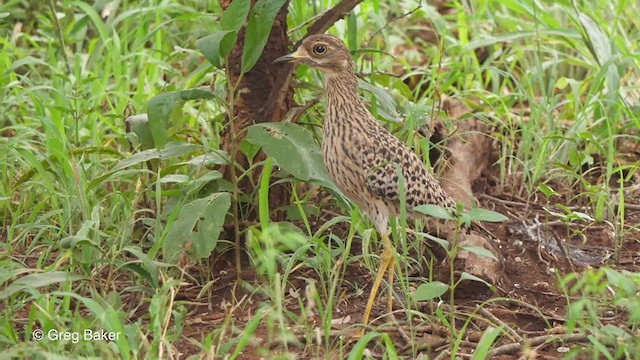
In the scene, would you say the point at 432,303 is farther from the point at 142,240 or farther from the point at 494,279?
the point at 142,240

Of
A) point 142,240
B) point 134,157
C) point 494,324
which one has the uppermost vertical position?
point 134,157

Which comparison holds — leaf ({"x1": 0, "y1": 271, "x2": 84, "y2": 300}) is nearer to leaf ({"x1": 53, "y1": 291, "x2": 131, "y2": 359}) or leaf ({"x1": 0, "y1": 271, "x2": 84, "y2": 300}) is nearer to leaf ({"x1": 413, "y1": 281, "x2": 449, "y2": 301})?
leaf ({"x1": 53, "y1": 291, "x2": 131, "y2": 359})

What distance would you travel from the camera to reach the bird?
4648 millimetres

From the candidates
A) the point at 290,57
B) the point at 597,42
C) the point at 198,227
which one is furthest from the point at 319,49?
the point at 597,42

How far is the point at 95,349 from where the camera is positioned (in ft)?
12.5

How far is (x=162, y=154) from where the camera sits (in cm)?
458

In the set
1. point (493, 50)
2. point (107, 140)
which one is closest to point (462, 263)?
point (107, 140)

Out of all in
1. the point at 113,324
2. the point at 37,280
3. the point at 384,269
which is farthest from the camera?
the point at 384,269

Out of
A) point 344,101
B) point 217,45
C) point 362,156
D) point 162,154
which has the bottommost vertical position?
point 362,156

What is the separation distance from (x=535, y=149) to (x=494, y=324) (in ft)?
5.99

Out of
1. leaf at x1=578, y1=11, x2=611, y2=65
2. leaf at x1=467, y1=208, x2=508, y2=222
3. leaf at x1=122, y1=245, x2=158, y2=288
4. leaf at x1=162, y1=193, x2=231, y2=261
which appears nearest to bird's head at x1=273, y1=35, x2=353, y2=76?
leaf at x1=162, y1=193, x2=231, y2=261

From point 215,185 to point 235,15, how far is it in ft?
2.54

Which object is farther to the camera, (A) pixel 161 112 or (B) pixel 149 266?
(A) pixel 161 112

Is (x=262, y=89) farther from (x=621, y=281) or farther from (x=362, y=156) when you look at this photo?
(x=621, y=281)
